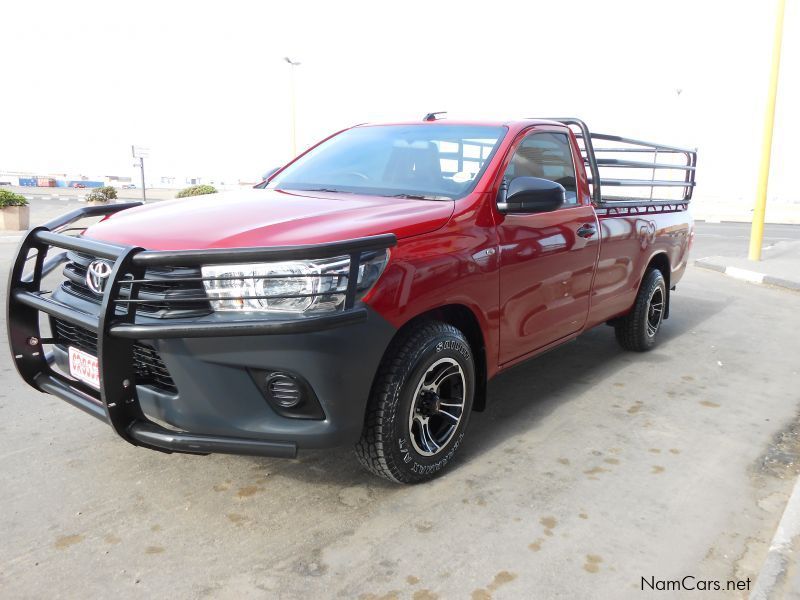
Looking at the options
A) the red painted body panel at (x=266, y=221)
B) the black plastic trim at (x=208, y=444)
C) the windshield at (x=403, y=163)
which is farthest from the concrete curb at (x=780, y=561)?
the windshield at (x=403, y=163)

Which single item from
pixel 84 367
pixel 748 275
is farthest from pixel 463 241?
pixel 748 275

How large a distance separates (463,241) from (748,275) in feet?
31.1

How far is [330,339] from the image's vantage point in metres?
2.59

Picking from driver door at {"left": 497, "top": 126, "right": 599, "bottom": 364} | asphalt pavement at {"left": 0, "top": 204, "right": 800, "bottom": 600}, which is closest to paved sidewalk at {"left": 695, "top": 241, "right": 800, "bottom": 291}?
asphalt pavement at {"left": 0, "top": 204, "right": 800, "bottom": 600}

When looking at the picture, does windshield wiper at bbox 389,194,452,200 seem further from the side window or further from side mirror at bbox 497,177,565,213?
the side window

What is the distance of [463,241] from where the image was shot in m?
3.28

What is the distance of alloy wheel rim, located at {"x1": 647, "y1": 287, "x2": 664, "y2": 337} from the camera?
595 cm

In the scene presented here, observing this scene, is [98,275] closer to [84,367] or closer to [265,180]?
[84,367]

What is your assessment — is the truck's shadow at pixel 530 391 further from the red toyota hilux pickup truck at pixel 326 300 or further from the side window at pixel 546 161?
the side window at pixel 546 161

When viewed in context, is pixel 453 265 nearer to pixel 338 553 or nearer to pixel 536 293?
pixel 536 293

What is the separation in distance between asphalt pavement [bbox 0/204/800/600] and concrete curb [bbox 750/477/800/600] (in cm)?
9

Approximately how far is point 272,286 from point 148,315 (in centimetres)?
53

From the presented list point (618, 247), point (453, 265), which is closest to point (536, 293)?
point (453, 265)

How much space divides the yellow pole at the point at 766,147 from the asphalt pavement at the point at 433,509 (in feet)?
30.9
